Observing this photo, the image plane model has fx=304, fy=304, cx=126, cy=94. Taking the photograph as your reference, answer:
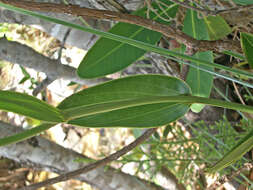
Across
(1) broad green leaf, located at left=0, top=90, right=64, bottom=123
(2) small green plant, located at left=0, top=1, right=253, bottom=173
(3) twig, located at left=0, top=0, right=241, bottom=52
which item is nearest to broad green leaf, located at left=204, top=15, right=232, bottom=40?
(2) small green plant, located at left=0, top=1, right=253, bottom=173

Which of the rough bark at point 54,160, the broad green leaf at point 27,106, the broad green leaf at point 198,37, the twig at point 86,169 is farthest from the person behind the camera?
the rough bark at point 54,160

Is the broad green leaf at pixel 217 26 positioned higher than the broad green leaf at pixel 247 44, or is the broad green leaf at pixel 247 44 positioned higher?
the broad green leaf at pixel 247 44

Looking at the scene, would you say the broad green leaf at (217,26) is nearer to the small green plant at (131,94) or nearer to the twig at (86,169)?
the small green plant at (131,94)

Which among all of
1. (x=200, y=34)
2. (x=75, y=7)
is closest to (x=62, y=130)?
(x=200, y=34)

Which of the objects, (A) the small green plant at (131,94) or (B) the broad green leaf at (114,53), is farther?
(B) the broad green leaf at (114,53)

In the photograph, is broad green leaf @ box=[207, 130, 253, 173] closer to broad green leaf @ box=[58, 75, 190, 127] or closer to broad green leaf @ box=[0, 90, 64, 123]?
broad green leaf @ box=[58, 75, 190, 127]

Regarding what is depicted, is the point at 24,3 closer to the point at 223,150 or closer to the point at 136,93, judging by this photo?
the point at 136,93

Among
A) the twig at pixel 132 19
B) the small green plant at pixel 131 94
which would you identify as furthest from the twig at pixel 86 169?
the twig at pixel 132 19

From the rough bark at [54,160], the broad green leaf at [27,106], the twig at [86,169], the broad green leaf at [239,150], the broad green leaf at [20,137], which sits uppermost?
the broad green leaf at [27,106]
